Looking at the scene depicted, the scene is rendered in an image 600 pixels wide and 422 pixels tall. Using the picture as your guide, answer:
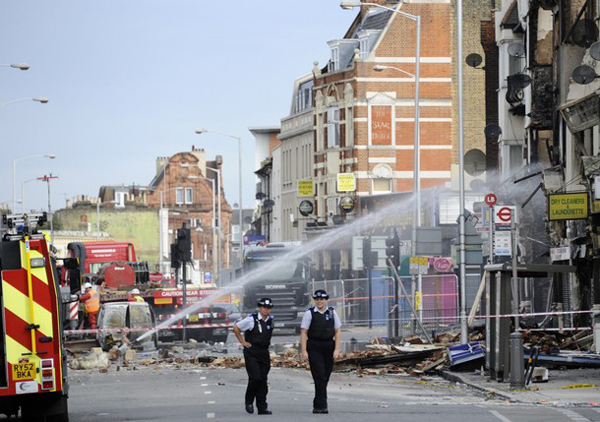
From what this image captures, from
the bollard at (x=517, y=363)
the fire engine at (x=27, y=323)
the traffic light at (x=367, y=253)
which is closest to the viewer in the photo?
the fire engine at (x=27, y=323)

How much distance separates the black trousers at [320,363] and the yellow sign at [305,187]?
69.4m

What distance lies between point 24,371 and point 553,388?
34.9 feet

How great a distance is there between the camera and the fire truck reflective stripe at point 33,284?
16094mm

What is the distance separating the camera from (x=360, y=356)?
31641mm

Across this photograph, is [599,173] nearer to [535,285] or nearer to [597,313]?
[597,313]

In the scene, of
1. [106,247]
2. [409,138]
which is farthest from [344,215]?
[106,247]

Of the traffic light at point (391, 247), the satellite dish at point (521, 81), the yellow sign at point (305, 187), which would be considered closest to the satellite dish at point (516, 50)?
the satellite dish at point (521, 81)

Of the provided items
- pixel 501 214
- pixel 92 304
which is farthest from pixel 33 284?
pixel 92 304

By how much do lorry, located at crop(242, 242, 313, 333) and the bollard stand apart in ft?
92.5

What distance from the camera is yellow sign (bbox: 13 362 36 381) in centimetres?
1605

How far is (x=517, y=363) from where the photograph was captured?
77.7 ft

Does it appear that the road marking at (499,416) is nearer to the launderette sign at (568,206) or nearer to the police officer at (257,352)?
the police officer at (257,352)

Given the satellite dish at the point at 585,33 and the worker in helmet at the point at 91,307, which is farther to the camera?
the worker in helmet at the point at 91,307

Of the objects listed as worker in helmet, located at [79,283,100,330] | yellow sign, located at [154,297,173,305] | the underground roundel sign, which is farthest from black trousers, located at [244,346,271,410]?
the underground roundel sign
